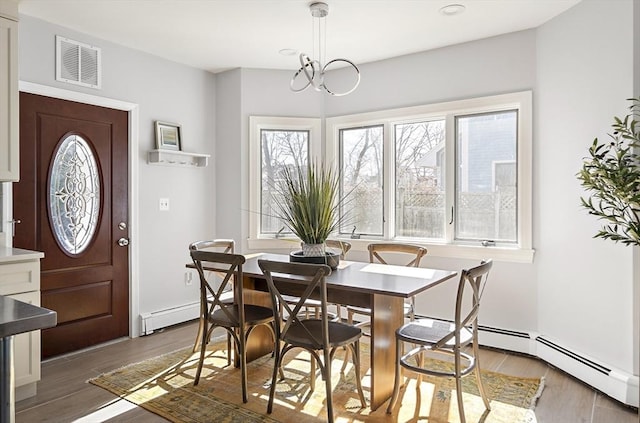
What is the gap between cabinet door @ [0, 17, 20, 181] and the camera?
290cm

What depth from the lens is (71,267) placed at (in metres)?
3.65

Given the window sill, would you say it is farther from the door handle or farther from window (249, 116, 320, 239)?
the door handle

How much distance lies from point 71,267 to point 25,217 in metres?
0.56

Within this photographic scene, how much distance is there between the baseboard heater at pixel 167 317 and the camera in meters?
4.15

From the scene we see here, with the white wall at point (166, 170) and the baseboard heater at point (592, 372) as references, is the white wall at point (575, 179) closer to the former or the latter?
the baseboard heater at point (592, 372)

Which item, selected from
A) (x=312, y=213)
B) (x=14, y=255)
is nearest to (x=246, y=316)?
(x=312, y=213)

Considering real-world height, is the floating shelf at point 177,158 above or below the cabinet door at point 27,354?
above

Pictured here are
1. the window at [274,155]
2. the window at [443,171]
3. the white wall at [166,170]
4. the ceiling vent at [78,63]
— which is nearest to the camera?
the ceiling vent at [78,63]

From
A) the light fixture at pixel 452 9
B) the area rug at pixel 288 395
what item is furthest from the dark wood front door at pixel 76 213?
the light fixture at pixel 452 9

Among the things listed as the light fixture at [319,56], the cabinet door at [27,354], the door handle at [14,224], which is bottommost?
the cabinet door at [27,354]

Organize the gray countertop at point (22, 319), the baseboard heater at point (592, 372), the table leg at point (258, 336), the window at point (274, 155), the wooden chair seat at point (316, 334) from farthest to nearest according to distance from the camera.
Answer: the window at point (274, 155) < the table leg at point (258, 336) < the baseboard heater at point (592, 372) < the wooden chair seat at point (316, 334) < the gray countertop at point (22, 319)

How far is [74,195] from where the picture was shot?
3.66m

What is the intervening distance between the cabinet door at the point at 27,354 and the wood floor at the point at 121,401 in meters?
0.15

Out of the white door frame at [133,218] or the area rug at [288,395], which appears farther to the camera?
the white door frame at [133,218]
